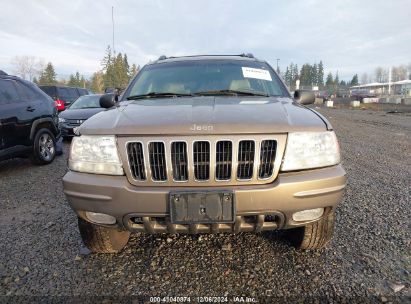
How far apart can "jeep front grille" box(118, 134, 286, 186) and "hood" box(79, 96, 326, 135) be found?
6cm

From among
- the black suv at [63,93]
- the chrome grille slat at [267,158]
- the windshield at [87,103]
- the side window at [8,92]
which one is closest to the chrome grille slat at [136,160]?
the chrome grille slat at [267,158]

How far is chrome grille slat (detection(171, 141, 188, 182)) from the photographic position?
2.10 meters

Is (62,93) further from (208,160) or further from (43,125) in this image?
(208,160)

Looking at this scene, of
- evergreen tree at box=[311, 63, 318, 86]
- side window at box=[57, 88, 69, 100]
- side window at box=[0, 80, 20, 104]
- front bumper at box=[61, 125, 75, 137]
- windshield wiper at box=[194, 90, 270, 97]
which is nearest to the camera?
windshield wiper at box=[194, 90, 270, 97]

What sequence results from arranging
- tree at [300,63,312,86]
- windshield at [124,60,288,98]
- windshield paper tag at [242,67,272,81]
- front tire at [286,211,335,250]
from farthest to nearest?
tree at [300,63,312,86] → windshield paper tag at [242,67,272,81] → windshield at [124,60,288,98] → front tire at [286,211,335,250]

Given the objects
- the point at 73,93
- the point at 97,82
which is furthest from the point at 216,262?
the point at 97,82

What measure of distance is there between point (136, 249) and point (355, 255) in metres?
1.82

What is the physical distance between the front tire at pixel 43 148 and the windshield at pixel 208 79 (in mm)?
3412

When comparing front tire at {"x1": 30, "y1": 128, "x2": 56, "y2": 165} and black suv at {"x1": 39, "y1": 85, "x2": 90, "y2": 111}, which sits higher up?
black suv at {"x1": 39, "y1": 85, "x2": 90, "y2": 111}

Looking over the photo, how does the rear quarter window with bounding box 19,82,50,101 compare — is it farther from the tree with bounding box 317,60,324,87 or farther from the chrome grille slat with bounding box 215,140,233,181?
the tree with bounding box 317,60,324,87

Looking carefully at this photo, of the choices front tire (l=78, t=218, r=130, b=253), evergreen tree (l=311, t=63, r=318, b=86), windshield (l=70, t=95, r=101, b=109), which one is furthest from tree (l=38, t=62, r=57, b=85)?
evergreen tree (l=311, t=63, r=318, b=86)

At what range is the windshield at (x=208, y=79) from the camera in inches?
127

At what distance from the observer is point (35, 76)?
71.6 meters

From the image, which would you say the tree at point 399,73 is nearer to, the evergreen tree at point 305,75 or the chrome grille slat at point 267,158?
the evergreen tree at point 305,75
